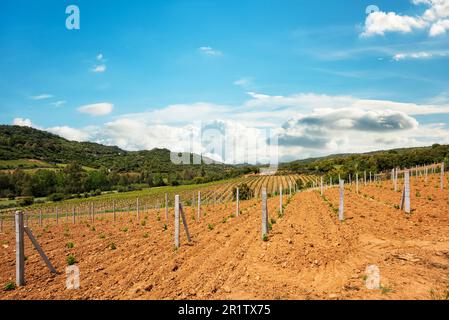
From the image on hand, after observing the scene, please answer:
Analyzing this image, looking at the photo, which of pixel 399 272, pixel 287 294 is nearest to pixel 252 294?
pixel 287 294

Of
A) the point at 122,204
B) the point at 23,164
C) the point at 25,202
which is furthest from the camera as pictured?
the point at 23,164

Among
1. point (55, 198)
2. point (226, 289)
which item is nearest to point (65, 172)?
point (55, 198)

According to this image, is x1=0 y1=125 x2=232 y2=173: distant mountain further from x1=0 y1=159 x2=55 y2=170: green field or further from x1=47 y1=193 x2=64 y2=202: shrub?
x1=47 y1=193 x2=64 y2=202: shrub

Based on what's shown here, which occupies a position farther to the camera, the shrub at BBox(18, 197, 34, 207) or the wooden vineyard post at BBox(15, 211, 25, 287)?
the shrub at BBox(18, 197, 34, 207)

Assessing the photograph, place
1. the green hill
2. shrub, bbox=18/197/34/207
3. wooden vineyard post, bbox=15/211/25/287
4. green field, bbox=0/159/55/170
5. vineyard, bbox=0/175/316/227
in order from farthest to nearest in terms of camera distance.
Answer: green field, bbox=0/159/55/170 → the green hill → shrub, bbox=18/197/34/207 → vineyard, bbox=0/175/316/227 → wooden vineyard post, bbox=15/211/25/287

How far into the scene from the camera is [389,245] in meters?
10.4

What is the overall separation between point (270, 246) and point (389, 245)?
3743 mm

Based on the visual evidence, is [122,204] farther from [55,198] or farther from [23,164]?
[23,164]

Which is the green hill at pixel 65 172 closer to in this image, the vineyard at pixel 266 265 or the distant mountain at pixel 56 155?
the distant mountain at pixel 56 155

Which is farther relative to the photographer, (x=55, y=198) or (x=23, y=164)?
(x=23, y=164)

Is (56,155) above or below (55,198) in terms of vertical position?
above

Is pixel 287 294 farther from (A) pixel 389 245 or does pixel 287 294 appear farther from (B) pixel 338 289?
(A) pixel 389 245

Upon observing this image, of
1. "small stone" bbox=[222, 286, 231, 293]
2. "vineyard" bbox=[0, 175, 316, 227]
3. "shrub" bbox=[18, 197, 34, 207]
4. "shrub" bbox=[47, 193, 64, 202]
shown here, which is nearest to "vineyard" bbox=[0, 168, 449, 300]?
"small stone" bbox=[222, 286, 231, 293]

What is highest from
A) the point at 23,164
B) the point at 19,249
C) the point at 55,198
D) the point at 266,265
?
the point at 23,164
